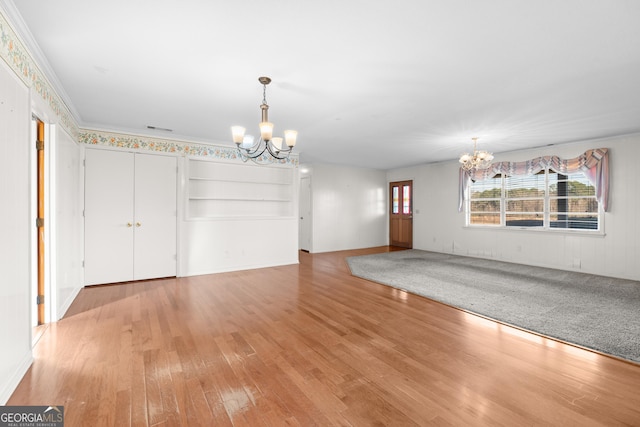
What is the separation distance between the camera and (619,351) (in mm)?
2465

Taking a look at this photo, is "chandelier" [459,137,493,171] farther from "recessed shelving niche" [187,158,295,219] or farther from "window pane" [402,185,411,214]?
"window pane" [402,185,411,214]

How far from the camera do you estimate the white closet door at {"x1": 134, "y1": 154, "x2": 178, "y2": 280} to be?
482 cm

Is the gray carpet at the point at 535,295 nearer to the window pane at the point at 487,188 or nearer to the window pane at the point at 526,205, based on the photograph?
the window pane at the point at 526,205

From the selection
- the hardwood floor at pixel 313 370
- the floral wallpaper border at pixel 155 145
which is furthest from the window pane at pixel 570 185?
the floral wallpaper border at pixel 155 145

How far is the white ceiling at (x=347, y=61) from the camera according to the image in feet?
6.32

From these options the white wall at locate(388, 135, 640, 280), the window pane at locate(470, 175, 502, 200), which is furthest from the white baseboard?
the window pane at locate(470, 175, 502, 200)

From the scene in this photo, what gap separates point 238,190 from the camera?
602 centimetres

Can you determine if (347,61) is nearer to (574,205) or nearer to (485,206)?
(574,205)

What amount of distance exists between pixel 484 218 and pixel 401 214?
2.61 metres

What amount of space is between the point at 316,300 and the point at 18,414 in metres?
2.79

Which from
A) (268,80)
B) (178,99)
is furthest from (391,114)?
(178,99)

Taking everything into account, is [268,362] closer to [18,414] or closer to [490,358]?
[18,414]

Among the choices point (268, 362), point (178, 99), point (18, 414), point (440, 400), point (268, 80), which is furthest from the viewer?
point (178, 99)

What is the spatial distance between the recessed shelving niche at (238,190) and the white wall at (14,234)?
3.10 metres
